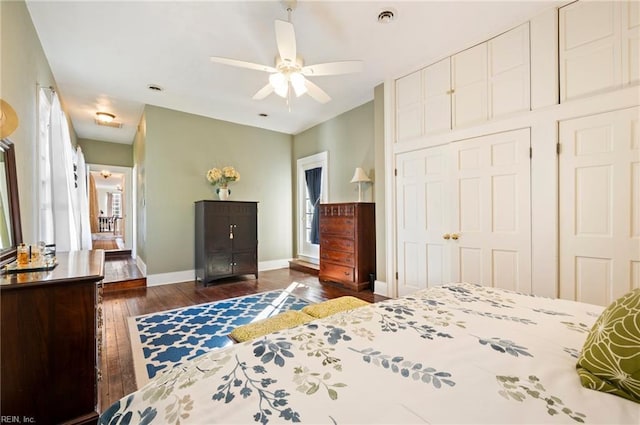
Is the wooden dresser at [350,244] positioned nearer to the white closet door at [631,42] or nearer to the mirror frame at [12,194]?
the white closet door at [631,42]

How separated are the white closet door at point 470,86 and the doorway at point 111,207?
677 centimetres

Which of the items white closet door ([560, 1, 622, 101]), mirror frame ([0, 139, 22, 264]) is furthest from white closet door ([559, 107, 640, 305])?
mirror frame ([0, 139, 22, 264])

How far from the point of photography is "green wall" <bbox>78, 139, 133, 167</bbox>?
653 centimetres

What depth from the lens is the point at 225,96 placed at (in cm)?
418

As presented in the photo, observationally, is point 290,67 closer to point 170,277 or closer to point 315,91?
point 315,91

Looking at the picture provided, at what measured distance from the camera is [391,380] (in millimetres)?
793

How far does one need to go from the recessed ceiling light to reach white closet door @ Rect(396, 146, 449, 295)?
144 cm

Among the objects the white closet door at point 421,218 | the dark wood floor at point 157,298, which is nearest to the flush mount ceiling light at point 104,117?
the dark wood floor at point 157,298

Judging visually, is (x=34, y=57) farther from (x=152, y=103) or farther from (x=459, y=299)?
(x=459, y=299)

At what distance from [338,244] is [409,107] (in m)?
2.20

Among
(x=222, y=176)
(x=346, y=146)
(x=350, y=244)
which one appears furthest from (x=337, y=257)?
(x=222, y=176)

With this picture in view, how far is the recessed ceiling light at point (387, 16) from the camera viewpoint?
7.96 feet

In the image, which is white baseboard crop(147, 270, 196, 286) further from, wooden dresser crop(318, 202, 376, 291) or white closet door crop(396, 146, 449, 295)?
white closet door crop(396, 146, 449, 295)

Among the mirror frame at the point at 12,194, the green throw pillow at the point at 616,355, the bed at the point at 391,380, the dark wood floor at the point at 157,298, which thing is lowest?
the dark wood floor at the point at 157,298
